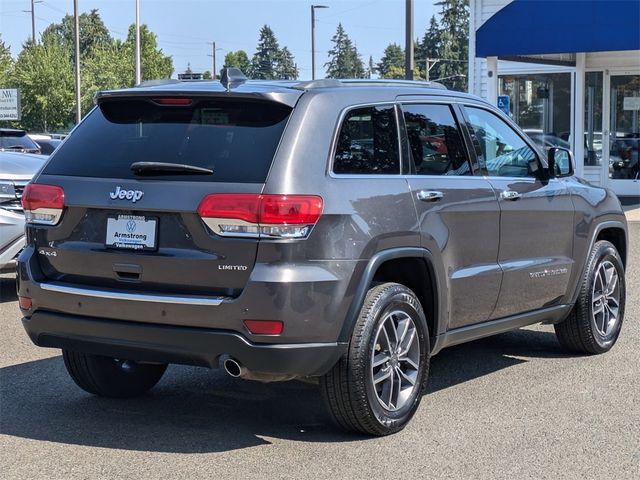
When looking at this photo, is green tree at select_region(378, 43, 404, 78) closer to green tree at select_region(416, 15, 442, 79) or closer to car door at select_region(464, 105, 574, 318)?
green tree at select_region(416, 15, 442, 79)

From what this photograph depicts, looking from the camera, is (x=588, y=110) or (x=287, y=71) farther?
(x=287, y=71)

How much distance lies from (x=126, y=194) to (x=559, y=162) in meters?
3.18

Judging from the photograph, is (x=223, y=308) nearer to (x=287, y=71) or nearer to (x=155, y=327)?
(x=155, y=327)

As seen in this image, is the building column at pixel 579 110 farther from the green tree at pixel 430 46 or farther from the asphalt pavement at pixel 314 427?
the green tree at pixel 430 46

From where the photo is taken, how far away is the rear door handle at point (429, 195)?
5.45 m

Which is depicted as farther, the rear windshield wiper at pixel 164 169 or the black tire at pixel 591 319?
the black tire at pixel 591 319

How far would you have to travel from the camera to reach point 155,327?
486 centimetres

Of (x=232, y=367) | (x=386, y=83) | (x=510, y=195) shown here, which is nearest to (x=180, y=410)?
(x=232, y=367)

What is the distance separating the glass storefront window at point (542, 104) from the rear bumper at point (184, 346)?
56.4 feet

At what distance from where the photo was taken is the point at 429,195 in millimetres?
5500

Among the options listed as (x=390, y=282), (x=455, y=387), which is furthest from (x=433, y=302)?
(x=455, y=387)

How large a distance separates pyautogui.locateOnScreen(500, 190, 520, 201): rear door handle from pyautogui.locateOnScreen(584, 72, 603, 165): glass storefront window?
51.1 ft

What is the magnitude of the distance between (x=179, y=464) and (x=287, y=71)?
112242 millimetres

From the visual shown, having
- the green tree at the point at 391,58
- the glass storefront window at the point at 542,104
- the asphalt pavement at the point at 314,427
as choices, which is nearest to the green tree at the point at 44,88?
the glass storefront window at the point at 542,104
